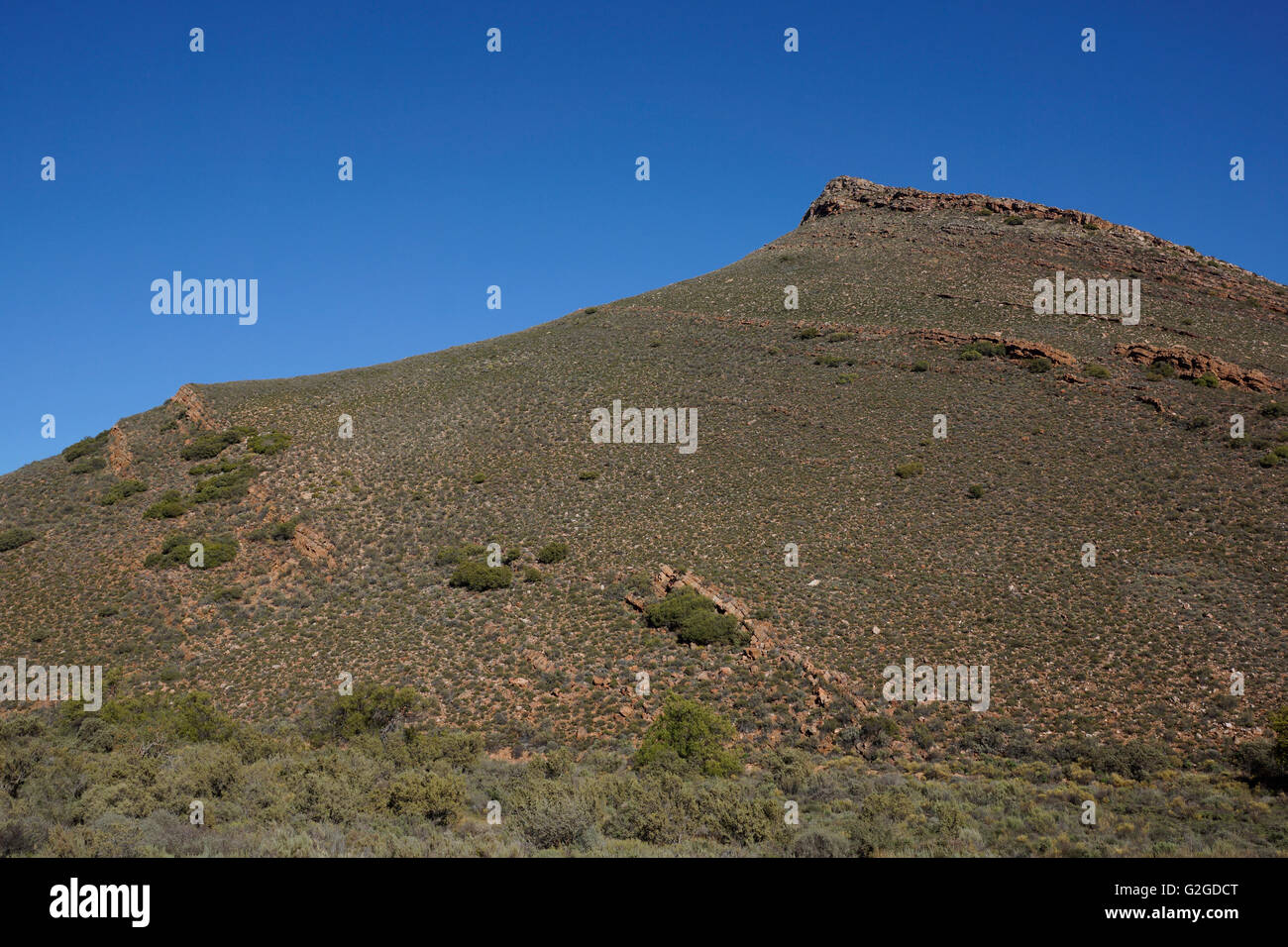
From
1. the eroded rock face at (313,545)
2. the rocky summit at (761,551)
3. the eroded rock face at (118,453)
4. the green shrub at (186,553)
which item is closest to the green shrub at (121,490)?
the rocky summit at (761,551)

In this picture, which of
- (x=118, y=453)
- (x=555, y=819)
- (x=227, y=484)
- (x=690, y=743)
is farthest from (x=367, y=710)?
(x=118, y=453)

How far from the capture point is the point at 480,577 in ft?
86.7

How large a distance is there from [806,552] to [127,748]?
20191 mm

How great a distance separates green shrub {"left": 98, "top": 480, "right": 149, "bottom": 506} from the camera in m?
32.9

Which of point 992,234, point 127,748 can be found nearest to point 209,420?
point 127,748

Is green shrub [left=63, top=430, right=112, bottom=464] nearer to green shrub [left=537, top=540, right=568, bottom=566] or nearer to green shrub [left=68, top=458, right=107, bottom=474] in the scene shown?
green shrub [left=68, top=458, right=107, bottom=474]

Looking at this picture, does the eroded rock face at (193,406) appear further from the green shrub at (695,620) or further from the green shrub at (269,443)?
the green shrub at (695,620)

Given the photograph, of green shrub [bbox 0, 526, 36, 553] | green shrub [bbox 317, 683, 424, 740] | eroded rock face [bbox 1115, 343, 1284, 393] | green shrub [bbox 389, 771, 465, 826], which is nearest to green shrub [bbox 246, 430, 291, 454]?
green shrub [bbox 0, 526, 36, 553]

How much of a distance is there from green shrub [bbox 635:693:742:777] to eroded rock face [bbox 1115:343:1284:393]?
109 ft

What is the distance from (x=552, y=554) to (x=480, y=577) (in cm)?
276

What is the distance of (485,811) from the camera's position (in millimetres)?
13602

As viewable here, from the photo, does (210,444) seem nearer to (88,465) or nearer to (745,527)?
(88,465)

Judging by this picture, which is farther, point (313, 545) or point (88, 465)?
point (88, 465)
